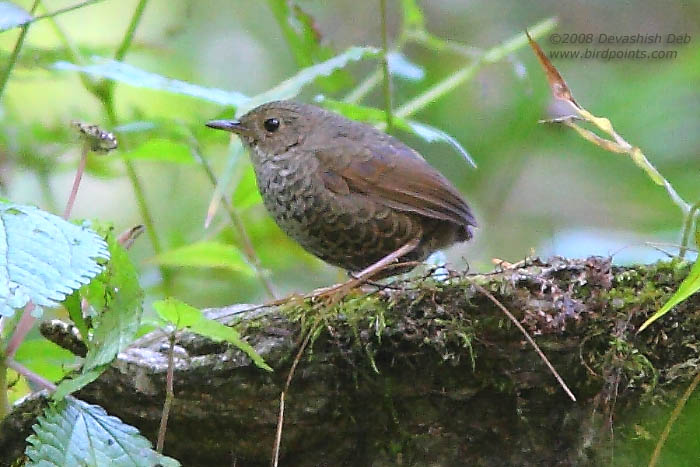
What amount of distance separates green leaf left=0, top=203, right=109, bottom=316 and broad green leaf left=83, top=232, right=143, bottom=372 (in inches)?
4.5

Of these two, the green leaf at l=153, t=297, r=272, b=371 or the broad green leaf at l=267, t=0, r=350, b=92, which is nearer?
the green leaf at l=153, t=297, r=272, b=371

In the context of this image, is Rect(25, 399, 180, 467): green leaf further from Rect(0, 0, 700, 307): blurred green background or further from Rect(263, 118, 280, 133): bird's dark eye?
Rect(263, 118, 280, 133): bird's dark eye

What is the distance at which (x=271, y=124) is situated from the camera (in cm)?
253

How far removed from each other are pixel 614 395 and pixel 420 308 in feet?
1.43

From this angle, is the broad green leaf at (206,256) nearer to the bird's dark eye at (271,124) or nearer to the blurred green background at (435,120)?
the blurred green background at (435,120)

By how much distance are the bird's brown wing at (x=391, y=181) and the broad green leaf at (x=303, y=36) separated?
351 mm

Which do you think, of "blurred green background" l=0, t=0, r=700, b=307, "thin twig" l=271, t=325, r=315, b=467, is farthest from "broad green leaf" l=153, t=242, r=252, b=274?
"thin twig" l=271, t=325, r=315, b=467

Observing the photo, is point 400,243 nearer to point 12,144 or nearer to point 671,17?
point 12,144

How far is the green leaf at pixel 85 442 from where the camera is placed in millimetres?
1251

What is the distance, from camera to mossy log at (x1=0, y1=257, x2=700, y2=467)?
1585mm

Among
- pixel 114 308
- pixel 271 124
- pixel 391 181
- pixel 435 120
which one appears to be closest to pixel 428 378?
pixel 114 308

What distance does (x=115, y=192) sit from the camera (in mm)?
5469

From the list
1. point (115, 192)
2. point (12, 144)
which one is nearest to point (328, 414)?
point (12, 144)

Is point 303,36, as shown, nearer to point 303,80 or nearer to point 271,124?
point 271,124
